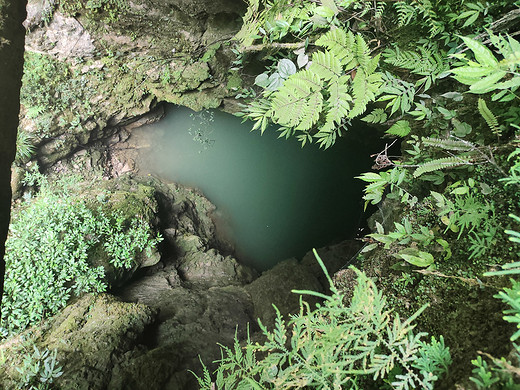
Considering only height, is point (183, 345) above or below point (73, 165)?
below

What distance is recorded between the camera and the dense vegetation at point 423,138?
1038 mm

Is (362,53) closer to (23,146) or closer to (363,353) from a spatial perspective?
(363,353)

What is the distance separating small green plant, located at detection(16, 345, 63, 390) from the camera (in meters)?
2.59

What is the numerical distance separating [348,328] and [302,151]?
587cm

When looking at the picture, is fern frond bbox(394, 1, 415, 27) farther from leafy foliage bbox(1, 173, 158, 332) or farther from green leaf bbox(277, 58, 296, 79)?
leafy foliage bbox(1, 173, 158, 332)

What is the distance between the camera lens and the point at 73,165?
5500mm

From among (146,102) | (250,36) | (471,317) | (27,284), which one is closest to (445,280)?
(471,317)

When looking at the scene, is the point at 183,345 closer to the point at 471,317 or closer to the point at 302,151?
the point at 471,317

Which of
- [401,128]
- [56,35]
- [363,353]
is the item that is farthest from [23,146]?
[363,353]

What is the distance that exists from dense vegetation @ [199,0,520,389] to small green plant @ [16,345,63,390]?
2.06 m

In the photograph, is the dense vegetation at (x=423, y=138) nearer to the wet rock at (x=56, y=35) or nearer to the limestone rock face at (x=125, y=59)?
the limestone rock face at (x=125, y=59)

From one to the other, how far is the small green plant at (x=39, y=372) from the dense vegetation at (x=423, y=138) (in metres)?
2.06

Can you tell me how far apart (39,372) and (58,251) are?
60.5 inches

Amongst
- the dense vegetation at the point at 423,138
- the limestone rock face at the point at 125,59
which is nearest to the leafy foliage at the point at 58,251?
the limestone rock face at the point at 125,59
